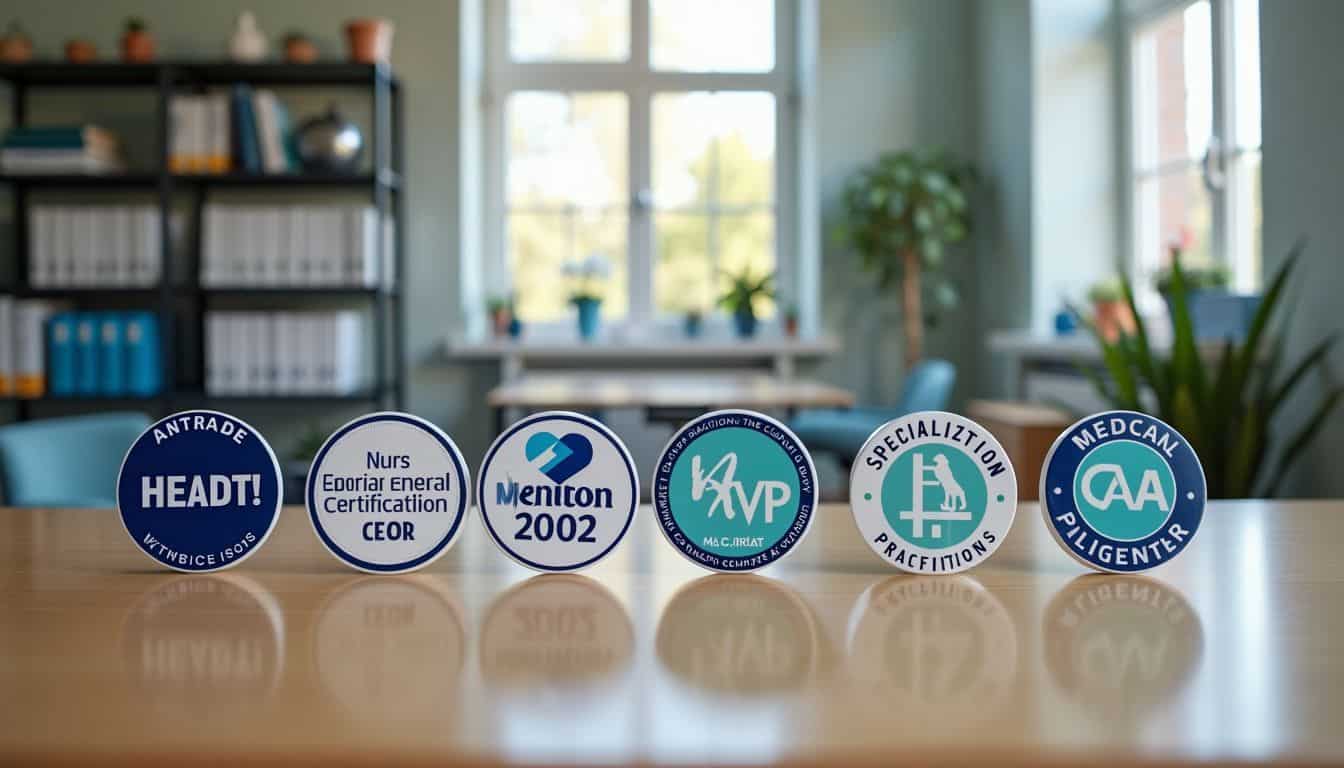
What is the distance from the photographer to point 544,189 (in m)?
5.85

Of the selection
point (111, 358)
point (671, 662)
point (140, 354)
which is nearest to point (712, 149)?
point (140, 354)

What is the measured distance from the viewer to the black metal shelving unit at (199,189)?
490 cm

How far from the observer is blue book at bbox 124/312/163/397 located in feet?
16.0

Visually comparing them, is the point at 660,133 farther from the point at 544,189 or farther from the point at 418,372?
the point at 418,372

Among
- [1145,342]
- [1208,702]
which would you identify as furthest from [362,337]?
[1208,702]

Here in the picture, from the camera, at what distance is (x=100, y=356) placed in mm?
4867

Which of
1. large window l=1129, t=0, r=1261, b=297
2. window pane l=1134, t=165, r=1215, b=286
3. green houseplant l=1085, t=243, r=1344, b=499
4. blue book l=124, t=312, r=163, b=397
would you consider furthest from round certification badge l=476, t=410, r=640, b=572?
blue book l=124, t=312, r=163, b=397

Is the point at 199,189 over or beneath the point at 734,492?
over

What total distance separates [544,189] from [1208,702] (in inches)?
218

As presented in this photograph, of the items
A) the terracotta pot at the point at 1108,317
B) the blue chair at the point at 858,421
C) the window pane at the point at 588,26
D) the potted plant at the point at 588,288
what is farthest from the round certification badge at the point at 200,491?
the window pane at the point at 588,26

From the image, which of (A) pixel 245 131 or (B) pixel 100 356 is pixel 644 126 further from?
(B) pixel 100 356

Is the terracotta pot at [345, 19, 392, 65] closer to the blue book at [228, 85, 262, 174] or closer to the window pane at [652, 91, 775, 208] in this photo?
the blue book at [228, 85, 262, 174]

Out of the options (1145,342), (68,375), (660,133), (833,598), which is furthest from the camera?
(660,133)

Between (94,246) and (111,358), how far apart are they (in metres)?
0.48
